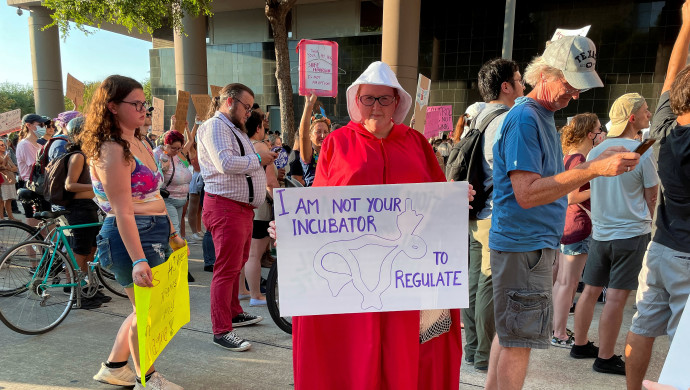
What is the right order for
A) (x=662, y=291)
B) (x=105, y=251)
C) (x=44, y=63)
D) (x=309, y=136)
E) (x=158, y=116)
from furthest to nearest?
1. (x=44, y=63)
2. (x=158, y=116)
3. (x=309, y=136)
4. (x=105, y=251)
5. (x=662, y=291)

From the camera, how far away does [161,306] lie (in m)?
2.75

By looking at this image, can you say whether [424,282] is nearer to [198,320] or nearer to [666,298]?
[666,298]

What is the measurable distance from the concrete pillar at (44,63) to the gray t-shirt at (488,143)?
75.7ft

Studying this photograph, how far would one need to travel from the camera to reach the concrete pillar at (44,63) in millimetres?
21047

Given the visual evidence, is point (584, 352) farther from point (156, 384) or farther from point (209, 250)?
point (209, 250)

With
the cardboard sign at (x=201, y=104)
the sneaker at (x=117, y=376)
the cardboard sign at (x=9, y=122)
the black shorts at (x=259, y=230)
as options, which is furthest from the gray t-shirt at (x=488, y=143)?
the cardboard sign at (x=9, y=122)

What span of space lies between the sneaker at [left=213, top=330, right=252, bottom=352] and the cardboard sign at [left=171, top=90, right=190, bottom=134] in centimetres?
483

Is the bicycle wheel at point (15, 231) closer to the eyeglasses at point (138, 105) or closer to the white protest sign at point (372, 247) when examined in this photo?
the eyeglasses at point (138, 105)

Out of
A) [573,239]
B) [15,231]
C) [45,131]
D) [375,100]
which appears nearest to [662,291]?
[573,239]

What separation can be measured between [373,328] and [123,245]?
5.18ft

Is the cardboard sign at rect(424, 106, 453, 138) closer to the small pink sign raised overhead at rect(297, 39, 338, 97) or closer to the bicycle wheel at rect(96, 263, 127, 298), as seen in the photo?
the small pink sign raised overhead at rect(297, 39, 338, 97)

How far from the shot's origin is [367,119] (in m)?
2.37

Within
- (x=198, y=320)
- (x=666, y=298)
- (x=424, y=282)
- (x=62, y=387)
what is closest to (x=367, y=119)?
(x=424, y=282)

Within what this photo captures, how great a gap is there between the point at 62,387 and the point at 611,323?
3932 millimetres
